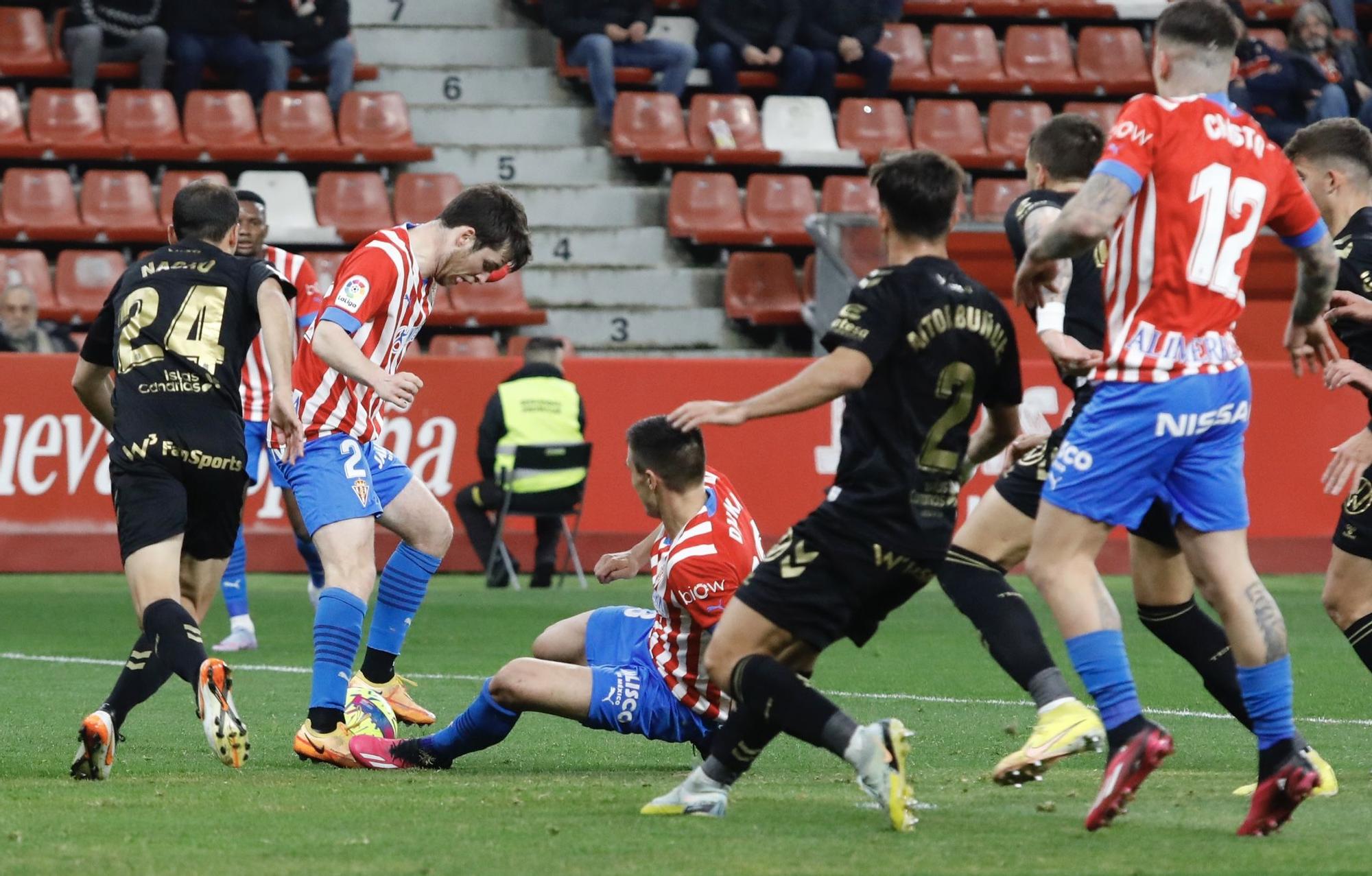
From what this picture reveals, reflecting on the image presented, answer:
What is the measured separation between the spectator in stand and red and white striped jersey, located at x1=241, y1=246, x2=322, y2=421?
8.29 metres

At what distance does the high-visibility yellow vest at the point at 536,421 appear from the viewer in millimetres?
13727

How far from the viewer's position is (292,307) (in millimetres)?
9805

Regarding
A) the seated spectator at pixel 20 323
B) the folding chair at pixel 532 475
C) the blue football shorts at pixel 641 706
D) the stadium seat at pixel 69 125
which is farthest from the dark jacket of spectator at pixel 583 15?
the blue football shorts at pixel 641 706

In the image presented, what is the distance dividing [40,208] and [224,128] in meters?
1.78

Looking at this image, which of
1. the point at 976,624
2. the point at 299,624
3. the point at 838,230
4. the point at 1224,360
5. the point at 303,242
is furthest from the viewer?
the point at 303,242

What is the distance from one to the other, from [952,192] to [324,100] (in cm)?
1382

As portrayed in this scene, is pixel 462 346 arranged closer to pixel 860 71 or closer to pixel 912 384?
pixel 860 71

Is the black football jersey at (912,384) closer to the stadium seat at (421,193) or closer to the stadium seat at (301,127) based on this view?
the stadium seat at (421,193)

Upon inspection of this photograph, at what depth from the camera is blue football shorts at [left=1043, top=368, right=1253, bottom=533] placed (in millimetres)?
5004

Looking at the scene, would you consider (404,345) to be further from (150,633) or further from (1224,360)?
(1224,360)

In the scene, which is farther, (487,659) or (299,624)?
(299,624)

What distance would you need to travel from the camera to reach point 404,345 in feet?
22.7

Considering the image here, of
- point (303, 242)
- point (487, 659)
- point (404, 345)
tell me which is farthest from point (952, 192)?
point (303, 242)

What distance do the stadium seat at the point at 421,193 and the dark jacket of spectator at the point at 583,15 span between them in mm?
1984
